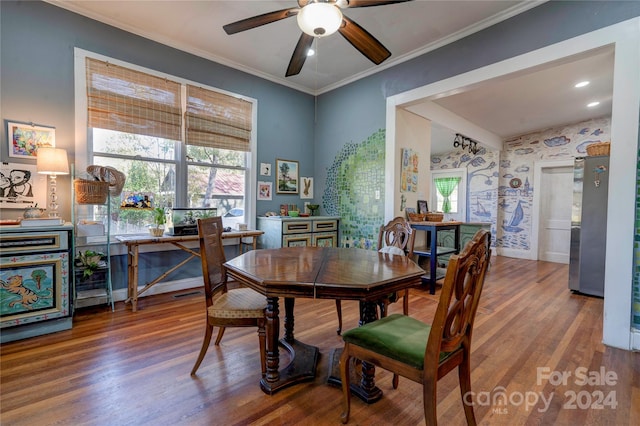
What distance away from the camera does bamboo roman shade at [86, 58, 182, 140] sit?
9.64 feet

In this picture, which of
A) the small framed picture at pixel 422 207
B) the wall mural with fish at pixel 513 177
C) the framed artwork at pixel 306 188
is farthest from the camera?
the wall mural with fish at pixel 513 177

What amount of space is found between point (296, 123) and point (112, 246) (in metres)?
2.95

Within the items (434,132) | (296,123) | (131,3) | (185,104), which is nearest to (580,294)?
(434,132)

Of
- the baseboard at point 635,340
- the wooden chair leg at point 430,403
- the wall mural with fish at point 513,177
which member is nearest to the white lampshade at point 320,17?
the wooden chair leg at point 430,403

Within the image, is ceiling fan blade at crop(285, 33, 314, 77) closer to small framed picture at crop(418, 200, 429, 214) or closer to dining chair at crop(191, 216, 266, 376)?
dining chair at crop(191, 216, 266, 376)

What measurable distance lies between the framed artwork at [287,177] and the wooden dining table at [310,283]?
2.35 metres

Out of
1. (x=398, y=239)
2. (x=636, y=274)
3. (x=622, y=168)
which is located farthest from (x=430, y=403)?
(x=622, y=168)

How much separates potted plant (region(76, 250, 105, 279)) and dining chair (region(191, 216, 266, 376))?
1486 mm

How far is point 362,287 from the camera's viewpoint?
1370mm

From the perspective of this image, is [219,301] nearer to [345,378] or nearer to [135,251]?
[345,378]

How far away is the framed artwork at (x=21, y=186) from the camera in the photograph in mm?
2508

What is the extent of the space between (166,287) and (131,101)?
2.10 m

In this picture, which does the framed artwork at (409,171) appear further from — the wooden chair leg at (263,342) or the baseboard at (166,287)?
the baseboard at (166,287)

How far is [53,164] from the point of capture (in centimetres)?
249
